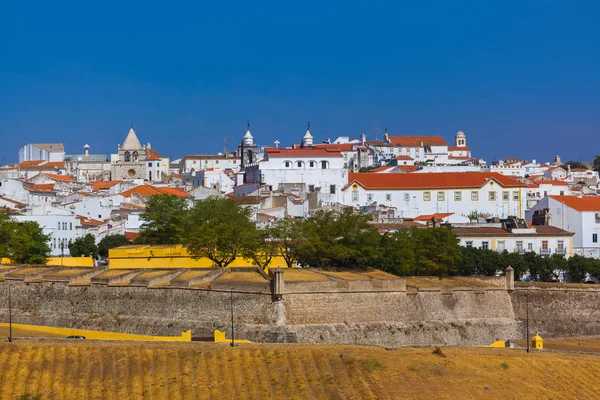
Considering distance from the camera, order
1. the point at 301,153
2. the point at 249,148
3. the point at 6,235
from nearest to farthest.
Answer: the point at 6,235 < the point at 301,153 < the point at 249,148

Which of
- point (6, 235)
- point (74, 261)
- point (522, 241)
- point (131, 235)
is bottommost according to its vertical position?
point (74, 261)

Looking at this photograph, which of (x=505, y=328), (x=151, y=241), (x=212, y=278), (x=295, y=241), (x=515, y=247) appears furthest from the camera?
(x=515, y=247)

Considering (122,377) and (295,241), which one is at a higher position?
(295,241)

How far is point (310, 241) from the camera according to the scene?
190ft

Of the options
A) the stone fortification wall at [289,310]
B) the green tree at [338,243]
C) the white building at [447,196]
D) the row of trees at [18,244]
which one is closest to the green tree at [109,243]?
the row of trees at [18,244]

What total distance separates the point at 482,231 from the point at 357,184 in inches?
1104

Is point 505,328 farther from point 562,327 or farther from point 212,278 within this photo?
point 212,278

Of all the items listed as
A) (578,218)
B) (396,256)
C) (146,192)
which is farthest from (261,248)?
(146,192)

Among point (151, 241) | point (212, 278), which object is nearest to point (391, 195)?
point (151, 241)

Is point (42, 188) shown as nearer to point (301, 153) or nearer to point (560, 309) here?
point (301, 153)

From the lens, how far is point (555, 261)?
244 ft

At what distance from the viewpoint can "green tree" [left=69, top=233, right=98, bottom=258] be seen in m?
76.2

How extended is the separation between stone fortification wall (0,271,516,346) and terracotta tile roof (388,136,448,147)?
11715 centimetres

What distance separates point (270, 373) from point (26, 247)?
31.2 metres
